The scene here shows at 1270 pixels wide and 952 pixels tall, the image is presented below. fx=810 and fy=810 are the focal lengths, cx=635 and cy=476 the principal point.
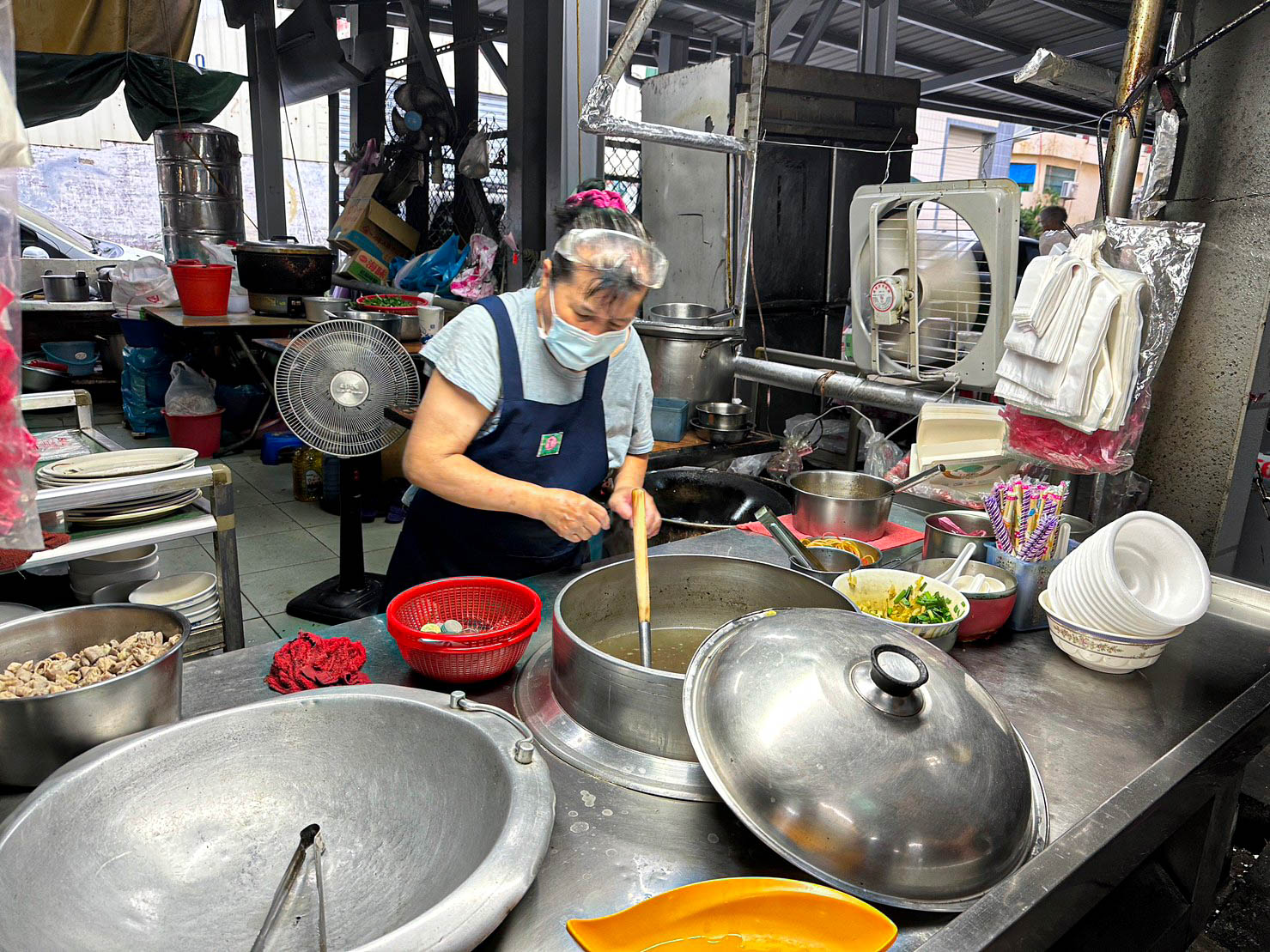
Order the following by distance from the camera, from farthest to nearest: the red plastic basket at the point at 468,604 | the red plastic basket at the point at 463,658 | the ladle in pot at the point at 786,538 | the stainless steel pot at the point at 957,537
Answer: the stainless steel pot at the point at 957,537 < the ladle in pot at the point at 786,538 < the red plastic basket at the point at 468,604 < the red plastic basket at the point at 463,658

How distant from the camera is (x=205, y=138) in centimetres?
842

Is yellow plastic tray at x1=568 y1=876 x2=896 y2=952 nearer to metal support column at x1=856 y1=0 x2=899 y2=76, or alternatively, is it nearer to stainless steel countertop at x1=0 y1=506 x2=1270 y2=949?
stainless steel countertop at x1=0 y1=506 x2=1270 y2=949

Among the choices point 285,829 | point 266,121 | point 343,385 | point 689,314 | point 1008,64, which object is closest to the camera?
point 285,829

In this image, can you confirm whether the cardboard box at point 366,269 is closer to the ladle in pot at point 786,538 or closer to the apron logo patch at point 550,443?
the apron logo patch at point 550,443

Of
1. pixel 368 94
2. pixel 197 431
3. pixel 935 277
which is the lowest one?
pixel 197 431

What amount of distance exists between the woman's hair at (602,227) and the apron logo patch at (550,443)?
0.40 metres

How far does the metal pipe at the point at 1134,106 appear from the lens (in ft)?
6.97

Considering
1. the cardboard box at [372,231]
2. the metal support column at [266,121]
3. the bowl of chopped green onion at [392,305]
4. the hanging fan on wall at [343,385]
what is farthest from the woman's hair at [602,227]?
the metal support column at [266,121]

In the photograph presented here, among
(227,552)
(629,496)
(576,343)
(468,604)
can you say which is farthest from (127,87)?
(468,604)

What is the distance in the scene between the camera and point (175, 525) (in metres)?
2.49

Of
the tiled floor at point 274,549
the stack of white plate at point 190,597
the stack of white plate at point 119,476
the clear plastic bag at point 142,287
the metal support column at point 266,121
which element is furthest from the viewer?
the metal support column at point 266,121

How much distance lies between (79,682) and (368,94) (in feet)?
30.5

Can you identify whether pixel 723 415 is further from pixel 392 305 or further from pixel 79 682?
pixel 392 305

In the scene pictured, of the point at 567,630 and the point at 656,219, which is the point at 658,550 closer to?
the point at 567,630
